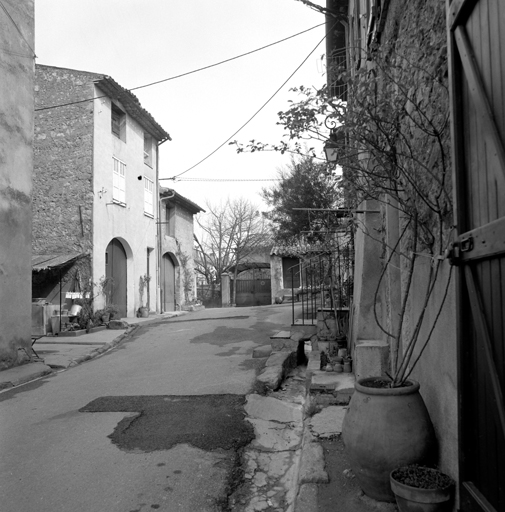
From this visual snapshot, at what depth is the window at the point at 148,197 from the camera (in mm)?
20297

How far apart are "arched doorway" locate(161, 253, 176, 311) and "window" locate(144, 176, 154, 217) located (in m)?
2.75

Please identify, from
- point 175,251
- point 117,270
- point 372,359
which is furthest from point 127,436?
point 175,251

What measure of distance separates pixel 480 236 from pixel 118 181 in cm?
1688

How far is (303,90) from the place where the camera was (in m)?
3.39

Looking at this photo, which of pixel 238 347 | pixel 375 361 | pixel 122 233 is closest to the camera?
pixel 375 361

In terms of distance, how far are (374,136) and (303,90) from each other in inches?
23.4

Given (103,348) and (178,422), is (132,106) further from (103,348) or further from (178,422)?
(178,422)

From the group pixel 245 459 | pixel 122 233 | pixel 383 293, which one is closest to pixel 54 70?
pixel 122 233

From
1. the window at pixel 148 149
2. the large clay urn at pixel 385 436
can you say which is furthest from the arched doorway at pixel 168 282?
the large clay urn at pixel 385 436

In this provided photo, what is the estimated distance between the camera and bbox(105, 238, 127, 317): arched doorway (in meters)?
17.6

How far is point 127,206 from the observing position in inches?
721

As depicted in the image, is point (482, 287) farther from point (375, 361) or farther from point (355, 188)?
point (375, 361)

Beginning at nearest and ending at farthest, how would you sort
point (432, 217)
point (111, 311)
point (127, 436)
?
1. point (432, 217)
2. point (127, 436)
3. point (111, 311)

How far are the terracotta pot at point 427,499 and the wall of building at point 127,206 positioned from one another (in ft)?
46.8
